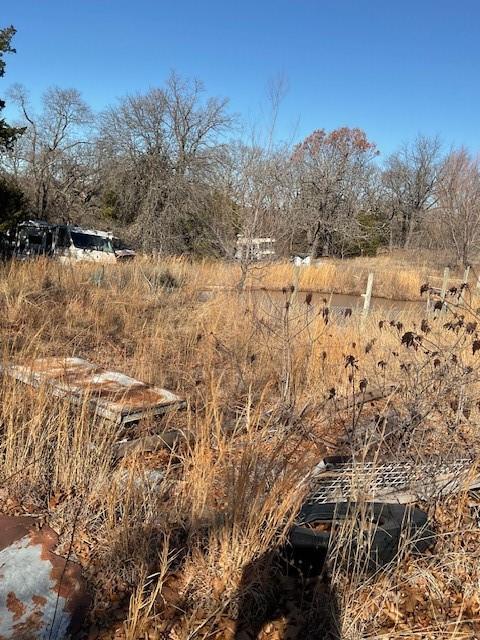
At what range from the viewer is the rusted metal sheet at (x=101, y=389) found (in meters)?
2.88

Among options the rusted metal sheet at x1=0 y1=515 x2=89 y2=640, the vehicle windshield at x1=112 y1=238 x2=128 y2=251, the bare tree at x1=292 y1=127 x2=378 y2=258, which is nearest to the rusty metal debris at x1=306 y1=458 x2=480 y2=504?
the rusted metal sheet at x1=0 y1=515 x2=89 y2=640

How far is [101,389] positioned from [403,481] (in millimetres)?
1965

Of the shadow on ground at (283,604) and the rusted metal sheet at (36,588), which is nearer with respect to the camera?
the rusted metal sheet at (36,588)

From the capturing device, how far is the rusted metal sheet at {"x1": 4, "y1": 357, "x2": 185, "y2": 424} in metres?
2.88

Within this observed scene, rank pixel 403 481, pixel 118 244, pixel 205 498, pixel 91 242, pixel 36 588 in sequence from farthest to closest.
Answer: pixel 118 244 < pixel 91 242 < pixel 403 481 < pixel 205 498 < pixel 36 588

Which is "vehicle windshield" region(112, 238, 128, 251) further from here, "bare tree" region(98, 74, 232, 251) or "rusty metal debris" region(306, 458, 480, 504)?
"rusty metal debris" region(306, 458, 480, 504)

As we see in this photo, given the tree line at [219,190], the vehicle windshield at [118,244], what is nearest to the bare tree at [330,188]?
the tree line at [219,190]

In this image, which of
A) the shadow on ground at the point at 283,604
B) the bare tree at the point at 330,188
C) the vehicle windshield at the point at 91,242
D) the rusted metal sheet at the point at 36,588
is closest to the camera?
the rusted metal sheet at the point at 36,588

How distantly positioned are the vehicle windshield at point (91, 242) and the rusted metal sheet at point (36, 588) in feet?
43.6

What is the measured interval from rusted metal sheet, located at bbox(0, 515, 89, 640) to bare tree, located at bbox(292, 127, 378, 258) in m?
25.6

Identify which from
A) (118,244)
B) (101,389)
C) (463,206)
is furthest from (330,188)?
(101,389)

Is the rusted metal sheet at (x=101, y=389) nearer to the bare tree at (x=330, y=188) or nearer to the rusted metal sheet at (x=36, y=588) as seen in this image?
the rusted metal sheet at (x=36, y=588)

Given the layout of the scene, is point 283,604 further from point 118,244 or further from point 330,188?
point 330,188

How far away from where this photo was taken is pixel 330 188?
28359mm
